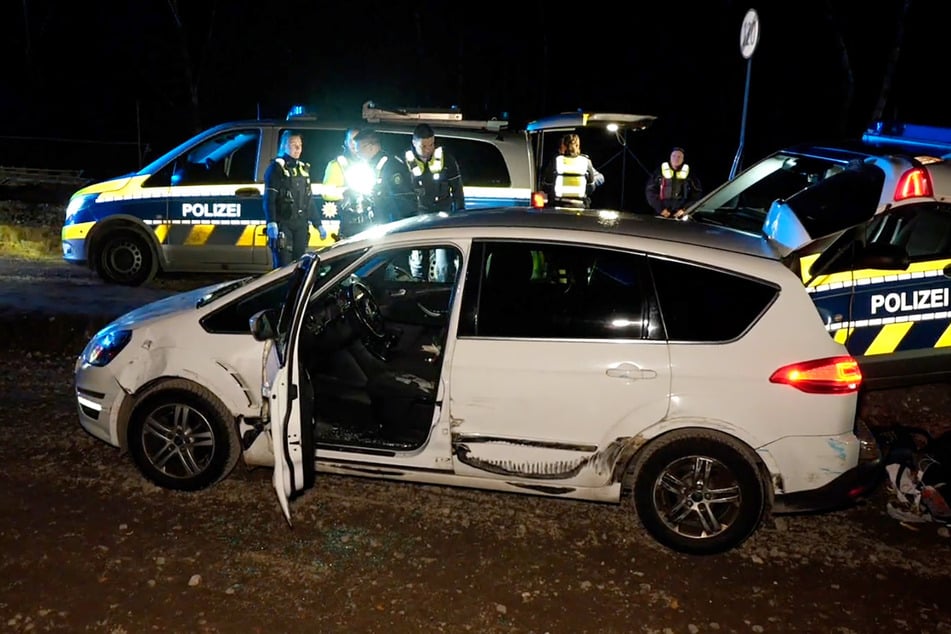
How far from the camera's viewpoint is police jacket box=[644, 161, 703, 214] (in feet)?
33.0

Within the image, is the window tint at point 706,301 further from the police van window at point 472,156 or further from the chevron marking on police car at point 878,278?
the police van window at point 472,156

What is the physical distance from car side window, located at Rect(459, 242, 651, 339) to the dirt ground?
1078 mm

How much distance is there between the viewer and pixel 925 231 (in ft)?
18.3

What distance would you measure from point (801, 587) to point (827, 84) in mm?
21413

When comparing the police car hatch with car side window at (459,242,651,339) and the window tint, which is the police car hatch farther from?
car side window at (459,242,651,339)

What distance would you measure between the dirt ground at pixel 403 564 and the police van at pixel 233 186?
4132mm

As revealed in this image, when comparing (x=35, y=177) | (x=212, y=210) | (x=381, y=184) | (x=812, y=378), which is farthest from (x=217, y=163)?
(x=35, y=177)

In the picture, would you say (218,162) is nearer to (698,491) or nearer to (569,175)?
(569,175)

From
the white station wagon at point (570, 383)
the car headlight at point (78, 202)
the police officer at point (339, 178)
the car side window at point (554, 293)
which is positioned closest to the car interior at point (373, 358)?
the white station wagon at point (570, 383)

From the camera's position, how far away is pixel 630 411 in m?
4.14

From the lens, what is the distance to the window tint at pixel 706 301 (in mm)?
4102

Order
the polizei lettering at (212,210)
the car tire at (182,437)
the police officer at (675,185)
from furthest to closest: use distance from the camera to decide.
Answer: the police officer at (675,185) → the polizei lettering at (212,210) → the car tire at (182,437)

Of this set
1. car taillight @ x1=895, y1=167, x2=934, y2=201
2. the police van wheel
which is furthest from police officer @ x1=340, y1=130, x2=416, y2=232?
car taillight @ x1=895, y1=167, x2=934, y2=201

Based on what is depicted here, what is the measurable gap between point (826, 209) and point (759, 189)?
2188 mm
